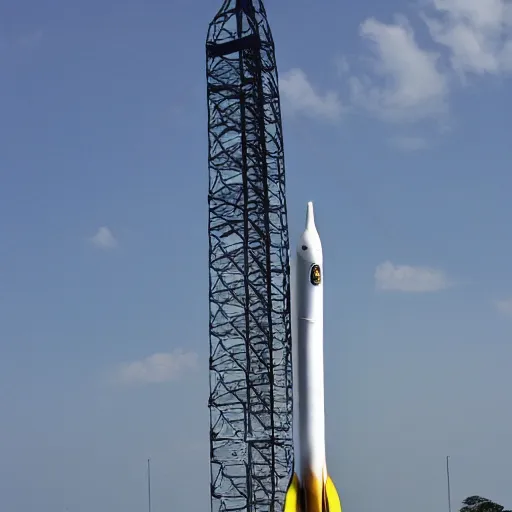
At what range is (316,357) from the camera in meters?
56.4

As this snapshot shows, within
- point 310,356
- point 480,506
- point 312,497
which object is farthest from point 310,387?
point 480,506

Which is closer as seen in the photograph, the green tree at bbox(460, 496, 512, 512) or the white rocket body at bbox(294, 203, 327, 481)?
the white rocket body at bbox(294, 203, 327, 481)

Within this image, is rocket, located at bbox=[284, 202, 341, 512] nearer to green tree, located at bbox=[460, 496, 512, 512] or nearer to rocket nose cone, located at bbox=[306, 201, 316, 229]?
rocket nose cone, located at bbox=[306, 201, 316, 229]

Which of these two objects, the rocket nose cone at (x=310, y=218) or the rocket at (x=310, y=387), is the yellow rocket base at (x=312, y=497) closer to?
the rocket at (x=310, y=387)

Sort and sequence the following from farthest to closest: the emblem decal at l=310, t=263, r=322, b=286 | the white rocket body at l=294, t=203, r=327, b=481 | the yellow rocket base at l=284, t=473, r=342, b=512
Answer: the emblem decal at l=310, t=263, r=322, b=286, the white rocket body at l=294, t=203, r=327, b=481, the yellow rocket base at l=284, t=473, r=342, b=512

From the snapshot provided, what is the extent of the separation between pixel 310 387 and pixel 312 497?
4.52m

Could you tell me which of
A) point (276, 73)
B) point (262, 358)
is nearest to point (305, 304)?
point (262, 358)

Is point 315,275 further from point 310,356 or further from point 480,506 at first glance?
point 480,506

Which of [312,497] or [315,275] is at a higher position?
[315,275]

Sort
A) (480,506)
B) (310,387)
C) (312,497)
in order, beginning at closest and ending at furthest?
(312,497), (310,387), (480,506)

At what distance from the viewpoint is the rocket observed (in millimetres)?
55219

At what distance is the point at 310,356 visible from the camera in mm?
56312

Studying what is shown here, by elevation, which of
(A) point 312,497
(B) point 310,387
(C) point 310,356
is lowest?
(A) point 312,497

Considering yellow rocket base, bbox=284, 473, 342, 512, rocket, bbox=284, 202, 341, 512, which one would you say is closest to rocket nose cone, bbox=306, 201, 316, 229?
rocket, bbox=284, 202, 341, 512
